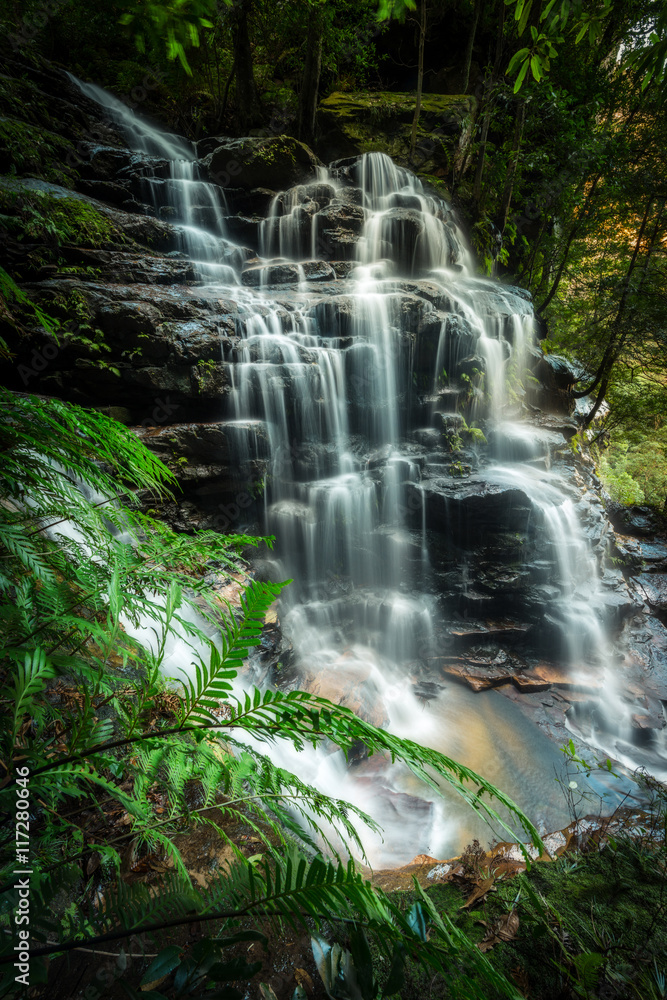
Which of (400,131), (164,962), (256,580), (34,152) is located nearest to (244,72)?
(400,131)

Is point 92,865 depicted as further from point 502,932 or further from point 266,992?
point 502,932

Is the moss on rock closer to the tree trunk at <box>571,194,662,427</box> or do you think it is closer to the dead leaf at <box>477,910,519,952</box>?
the dead leaf at <box>477,910,519,952</box>

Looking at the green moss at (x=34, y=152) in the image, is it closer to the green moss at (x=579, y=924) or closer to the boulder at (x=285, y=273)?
the boulder at (x=285, y=273)

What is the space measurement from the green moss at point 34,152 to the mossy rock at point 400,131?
7.22 metres

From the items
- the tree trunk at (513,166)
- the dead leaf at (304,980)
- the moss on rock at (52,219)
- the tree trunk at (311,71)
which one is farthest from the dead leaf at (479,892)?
the tree trunk at (311,71)

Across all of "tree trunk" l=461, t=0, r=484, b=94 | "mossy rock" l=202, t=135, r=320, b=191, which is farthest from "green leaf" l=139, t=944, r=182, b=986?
"tree trunk" l=461, t=0, r=484, b=94

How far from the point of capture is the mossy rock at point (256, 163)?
1012 cm

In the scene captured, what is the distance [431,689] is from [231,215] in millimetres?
11547

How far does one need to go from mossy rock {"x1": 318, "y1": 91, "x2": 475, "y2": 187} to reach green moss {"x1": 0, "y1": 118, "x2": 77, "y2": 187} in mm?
7222

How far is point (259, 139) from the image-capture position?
10242 mm

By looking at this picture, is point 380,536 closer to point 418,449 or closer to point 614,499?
point 418,449

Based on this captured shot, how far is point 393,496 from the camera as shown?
274 inches

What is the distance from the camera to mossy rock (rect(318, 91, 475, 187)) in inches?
461

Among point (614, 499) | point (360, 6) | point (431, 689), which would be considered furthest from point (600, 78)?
point (431, 689)
